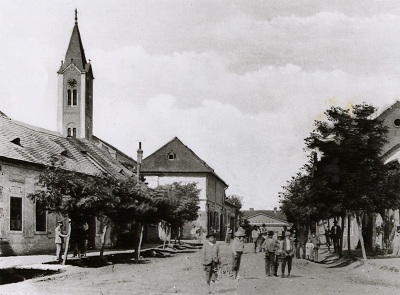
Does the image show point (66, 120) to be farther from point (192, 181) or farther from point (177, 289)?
point (177, 289)

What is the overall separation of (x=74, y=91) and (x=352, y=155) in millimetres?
54455

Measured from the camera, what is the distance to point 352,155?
75.6ft

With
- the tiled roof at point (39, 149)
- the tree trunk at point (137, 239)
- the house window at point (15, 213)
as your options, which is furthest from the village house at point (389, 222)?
the house window at point (15, 213)

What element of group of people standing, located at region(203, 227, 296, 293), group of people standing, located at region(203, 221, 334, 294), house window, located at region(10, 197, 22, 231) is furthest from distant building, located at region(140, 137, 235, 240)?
group of people standing, located at region(203, 227, 296, 293)

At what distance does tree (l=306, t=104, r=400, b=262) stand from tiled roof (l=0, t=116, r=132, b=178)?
914cm

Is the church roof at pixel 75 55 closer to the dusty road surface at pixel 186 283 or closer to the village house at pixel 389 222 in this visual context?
the village house at pixel 389 222

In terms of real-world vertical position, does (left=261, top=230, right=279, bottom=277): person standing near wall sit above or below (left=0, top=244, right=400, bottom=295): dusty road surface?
above

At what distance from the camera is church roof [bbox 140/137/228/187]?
64312 millimetres

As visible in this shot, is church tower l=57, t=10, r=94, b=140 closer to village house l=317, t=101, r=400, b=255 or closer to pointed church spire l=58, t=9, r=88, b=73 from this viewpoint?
pointed church spire l=58, t=9, r=88, b=73

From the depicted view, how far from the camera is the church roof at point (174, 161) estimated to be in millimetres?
64312

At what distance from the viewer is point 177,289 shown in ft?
48.6

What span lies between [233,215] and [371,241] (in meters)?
57.9

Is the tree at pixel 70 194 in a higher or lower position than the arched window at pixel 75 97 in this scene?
lower

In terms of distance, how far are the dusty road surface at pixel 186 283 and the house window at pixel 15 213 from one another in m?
6.84
